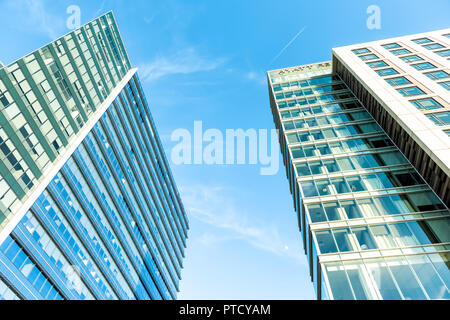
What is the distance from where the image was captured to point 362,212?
66.8 ft

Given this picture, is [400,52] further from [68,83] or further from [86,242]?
[86,242]

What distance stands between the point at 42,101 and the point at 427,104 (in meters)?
45.5

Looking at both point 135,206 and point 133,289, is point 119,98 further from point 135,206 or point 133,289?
point 133,289

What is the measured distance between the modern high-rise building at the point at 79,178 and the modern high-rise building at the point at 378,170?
31.1 m

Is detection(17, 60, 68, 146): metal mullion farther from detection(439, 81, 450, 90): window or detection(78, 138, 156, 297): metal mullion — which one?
detection(439, 81, 450, 90): window

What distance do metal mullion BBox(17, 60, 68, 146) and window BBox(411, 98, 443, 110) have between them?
44.2 meters

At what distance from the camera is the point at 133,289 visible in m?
56.0

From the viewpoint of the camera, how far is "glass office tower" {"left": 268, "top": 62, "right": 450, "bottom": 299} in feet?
52.4

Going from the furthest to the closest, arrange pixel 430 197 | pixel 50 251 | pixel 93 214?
1. pixel 93 214
2. pixel 50 251
3. pixel 430 197

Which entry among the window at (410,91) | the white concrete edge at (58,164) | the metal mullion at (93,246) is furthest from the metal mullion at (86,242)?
the window at (410,91)

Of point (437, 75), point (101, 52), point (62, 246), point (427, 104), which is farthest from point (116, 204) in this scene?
point (437, 75)

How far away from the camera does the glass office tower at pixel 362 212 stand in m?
16.0
